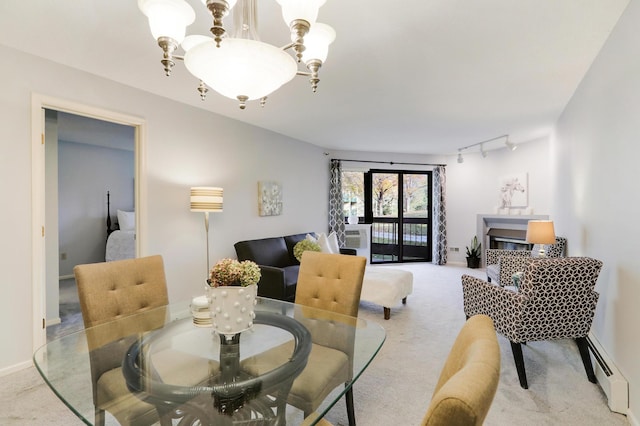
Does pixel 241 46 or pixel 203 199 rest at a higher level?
pixel 241 46

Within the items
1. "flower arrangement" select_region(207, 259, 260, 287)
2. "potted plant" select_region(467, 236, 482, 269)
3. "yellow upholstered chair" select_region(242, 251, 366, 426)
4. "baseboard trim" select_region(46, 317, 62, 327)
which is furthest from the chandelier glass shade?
"potted plant" select_region(467, 236, 482, 269)

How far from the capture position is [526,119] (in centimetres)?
442

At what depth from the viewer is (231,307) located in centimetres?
149

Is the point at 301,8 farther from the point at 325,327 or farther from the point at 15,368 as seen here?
the point at 15,368

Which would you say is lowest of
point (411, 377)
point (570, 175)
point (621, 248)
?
point (411, 377)

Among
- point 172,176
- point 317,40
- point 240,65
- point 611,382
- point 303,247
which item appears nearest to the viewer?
point 240,65

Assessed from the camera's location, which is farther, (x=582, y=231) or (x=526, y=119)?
(x=526, y=119)

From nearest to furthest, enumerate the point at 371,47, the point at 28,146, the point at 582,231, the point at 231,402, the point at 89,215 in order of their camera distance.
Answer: the point at 231,402 < the point at 371,47 < the point at 28,146 < the point at 582,231 < the point at 89,215

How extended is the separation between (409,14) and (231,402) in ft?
7.38

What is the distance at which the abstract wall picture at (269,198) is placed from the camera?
4.89 m

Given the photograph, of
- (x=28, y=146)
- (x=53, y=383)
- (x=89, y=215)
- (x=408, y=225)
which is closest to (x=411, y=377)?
(x=53, y=383)

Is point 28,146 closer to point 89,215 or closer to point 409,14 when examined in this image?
point 409,14

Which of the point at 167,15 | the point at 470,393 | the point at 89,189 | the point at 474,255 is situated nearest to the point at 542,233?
the point at 474,255

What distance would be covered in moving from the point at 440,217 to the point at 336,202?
7.90ft
